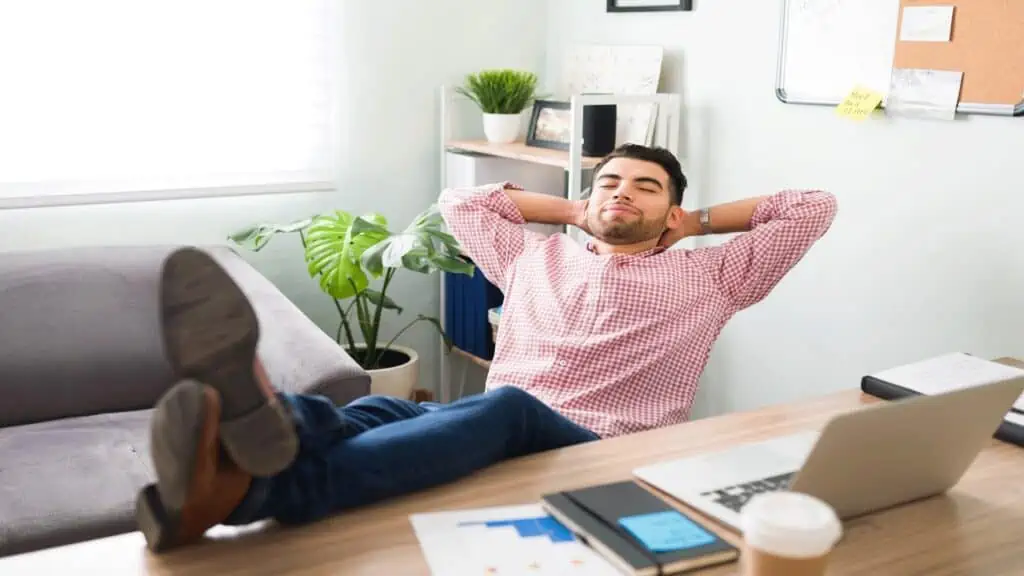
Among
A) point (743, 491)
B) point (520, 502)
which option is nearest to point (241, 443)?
point (520, 502)

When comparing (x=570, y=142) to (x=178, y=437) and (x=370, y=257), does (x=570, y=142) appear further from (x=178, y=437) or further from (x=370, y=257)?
(x=178, y=437)

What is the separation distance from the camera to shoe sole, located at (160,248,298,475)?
1.03 metres

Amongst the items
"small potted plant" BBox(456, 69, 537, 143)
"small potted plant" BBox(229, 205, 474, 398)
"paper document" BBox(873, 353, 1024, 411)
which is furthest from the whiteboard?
"small potted plant" BBox(229, 205, 474, 398)

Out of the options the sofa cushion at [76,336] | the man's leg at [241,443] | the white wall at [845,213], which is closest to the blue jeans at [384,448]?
the man's leg at [241,443]

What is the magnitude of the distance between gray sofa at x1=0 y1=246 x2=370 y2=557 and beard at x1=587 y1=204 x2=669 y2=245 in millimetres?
585

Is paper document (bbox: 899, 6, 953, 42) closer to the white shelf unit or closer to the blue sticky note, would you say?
the white shelf unit

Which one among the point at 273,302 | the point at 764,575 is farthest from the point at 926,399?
Result: the point at 273,302

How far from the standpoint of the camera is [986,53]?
75.4 inches

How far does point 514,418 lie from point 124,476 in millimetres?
1053

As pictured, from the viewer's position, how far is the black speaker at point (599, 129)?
2.57m

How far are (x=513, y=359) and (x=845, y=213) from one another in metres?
0.86

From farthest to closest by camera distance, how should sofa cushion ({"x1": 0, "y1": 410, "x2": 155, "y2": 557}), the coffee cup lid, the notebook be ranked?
sofa cushion ({"x1": 0, "y1": 410, "x2": 155, "y2": 557}) < the notebook < the coffee cup lid

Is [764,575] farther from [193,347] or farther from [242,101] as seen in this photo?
[242,101]

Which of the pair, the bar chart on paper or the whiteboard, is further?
the whiteboard
